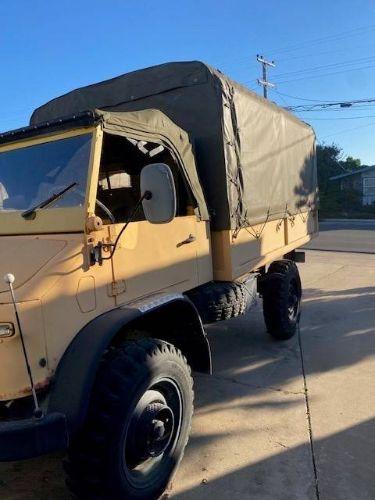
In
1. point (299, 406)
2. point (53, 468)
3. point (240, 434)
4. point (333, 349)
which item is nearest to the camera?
point (53, 468)

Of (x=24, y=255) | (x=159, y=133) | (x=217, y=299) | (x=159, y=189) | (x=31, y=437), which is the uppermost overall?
(x=159, y=133)

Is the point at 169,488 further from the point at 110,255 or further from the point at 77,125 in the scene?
the point at 77,125

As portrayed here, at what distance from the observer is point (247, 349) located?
18.8 feet

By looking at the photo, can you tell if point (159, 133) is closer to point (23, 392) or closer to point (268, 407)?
point (23, 392)

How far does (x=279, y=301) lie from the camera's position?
5758mm

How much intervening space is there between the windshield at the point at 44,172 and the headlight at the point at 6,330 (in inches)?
34.9

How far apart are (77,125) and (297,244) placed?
4.58 m

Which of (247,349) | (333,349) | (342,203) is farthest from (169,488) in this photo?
(342,203)

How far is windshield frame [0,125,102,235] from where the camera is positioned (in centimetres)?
281

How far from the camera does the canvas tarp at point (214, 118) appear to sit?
4242mm

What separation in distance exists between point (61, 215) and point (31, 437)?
1.28 meters

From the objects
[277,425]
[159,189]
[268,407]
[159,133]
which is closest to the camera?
[159,189]

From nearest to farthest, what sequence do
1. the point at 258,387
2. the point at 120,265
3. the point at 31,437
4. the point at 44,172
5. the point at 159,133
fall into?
the point at 31,437 → the point at 120,265 → the point at 44,172 → the point at 159,133 → the point at 258,387

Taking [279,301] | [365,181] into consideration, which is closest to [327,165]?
[365,181]
